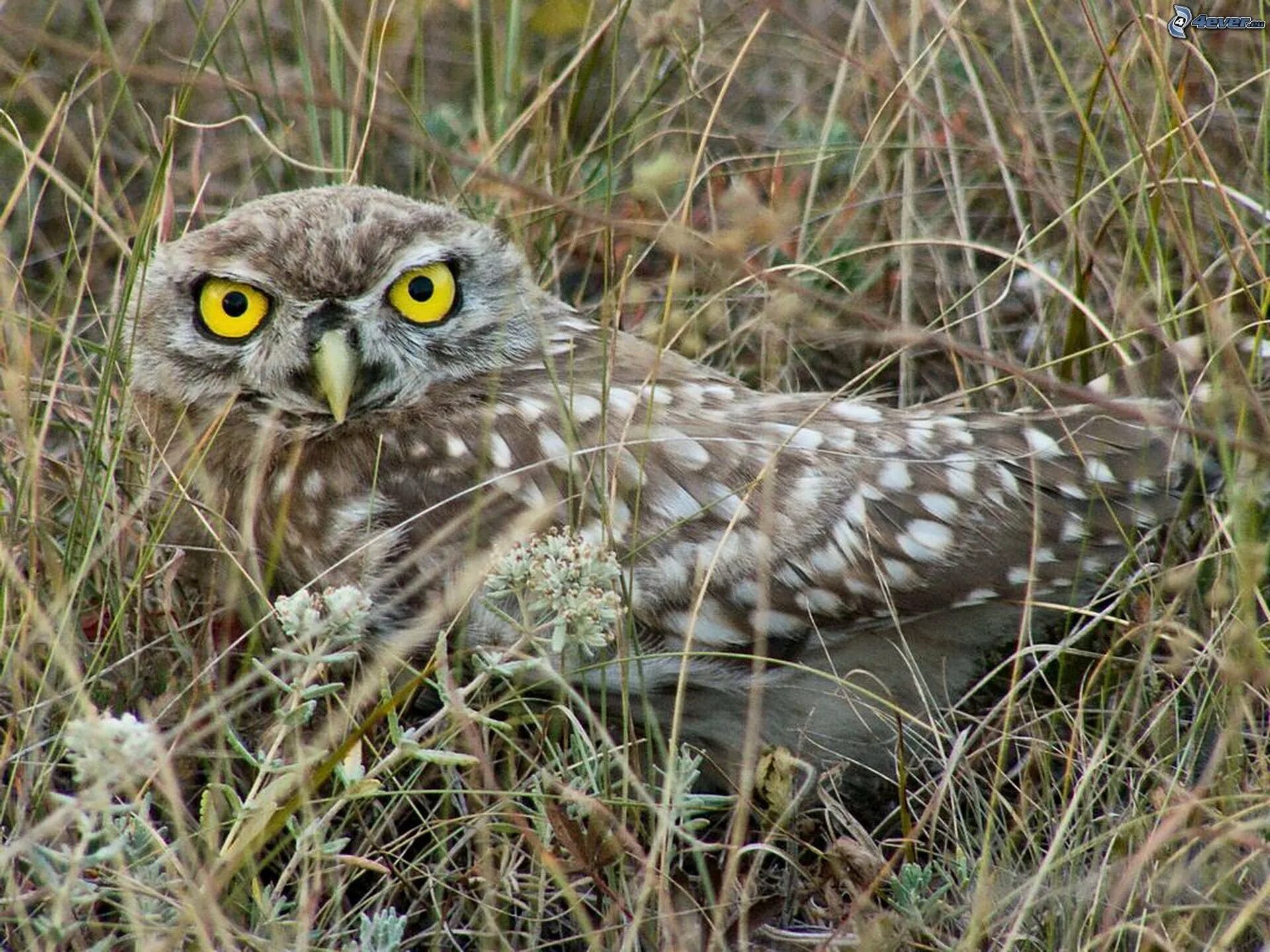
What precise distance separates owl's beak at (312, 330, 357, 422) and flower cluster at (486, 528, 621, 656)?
2.33 feet

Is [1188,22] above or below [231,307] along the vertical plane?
above

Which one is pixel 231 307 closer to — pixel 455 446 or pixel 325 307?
pixel 325 307

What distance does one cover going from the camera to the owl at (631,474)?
2514 mm

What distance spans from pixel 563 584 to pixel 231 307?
1.06m

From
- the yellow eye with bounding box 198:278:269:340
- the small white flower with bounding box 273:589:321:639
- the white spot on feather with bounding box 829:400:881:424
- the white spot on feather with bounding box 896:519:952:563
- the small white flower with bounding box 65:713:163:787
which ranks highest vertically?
the yellow eye with bounding box 198:278:269:340

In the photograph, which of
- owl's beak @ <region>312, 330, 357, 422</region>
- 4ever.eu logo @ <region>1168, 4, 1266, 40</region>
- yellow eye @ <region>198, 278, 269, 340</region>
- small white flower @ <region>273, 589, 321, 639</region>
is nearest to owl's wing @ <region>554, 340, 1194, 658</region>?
owl's beak @ <region>312, 330, 357, 422</region>

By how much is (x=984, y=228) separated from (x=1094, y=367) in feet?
2.29

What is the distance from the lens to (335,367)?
2.50 metres

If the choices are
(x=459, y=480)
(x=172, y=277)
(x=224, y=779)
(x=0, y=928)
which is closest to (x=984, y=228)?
(x=459, y=480)

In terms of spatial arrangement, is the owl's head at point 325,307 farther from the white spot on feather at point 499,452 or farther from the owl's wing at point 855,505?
the owl's wing at point 855,505

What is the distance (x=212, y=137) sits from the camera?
4.01 meters

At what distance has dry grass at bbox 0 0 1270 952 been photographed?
192 centimetres

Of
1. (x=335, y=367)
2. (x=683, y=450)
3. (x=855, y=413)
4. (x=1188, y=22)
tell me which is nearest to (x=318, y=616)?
(x=335, y=367)

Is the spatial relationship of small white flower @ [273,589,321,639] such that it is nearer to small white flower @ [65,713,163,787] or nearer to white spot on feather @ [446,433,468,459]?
small white flower @ [65,713,163,787]
